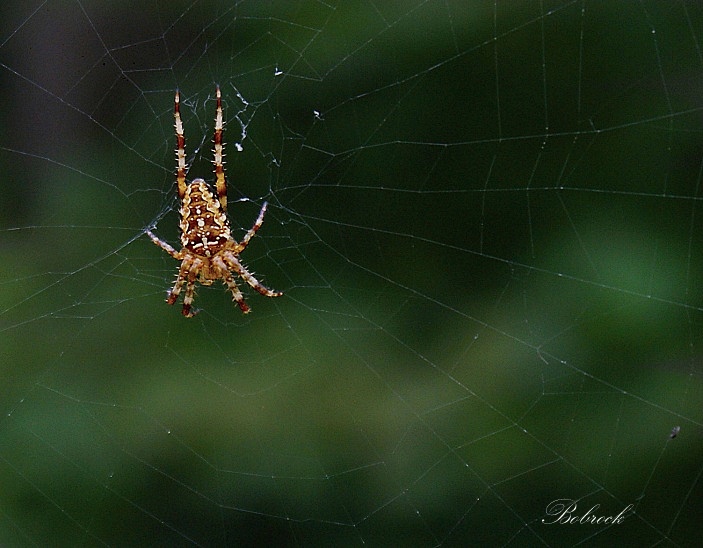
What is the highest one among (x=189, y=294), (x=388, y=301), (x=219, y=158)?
(x=219, y=158)

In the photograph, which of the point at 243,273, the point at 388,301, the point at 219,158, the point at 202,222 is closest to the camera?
the point at 219,158

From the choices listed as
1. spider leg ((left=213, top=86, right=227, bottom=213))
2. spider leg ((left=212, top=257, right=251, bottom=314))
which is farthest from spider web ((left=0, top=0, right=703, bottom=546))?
spider leg ((left=213, top=86, right=227, bottom=213))

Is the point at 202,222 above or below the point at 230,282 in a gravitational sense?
above

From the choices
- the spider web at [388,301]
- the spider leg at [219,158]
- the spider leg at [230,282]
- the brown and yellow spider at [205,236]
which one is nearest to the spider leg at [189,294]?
the brown and yellow spider at [205,236]

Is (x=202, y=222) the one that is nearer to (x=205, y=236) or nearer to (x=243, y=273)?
(x=205, y=236)

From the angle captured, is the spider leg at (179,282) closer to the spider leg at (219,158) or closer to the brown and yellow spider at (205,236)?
the brown and yellow spider at (205,236)

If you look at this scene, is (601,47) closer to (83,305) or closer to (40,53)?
(83,305)

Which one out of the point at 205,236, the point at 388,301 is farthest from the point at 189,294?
the point at 388,301

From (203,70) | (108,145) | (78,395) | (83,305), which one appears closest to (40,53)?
(108,145)

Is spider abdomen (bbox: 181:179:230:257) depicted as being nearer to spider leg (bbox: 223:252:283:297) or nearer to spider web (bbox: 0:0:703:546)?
spider leg (bbox: 223:252:283:297)
